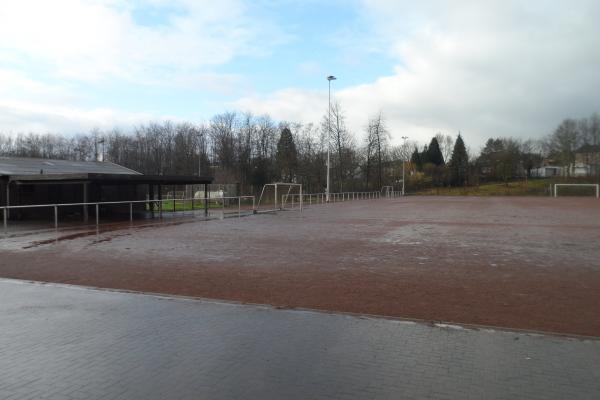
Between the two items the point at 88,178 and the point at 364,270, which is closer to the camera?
the point at 364,270

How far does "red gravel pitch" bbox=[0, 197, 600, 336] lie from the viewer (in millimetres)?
6557

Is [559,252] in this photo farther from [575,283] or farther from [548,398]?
[548,398]

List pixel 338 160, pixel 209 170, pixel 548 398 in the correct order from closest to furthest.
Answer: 1. pixel 548 398
2. pixel 338 160
3. pixel 209 170

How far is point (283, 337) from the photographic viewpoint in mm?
5242

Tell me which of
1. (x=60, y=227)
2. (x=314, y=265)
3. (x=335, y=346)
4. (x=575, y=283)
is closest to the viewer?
(x=335, y=346)

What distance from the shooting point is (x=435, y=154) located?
102 m

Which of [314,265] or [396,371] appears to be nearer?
[396,371]

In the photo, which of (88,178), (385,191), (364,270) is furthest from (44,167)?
(385,191)

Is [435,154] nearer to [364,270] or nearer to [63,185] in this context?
[63,185]

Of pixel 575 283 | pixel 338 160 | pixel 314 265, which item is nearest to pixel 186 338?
pixel 314 265

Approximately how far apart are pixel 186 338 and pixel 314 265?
4.90 meters

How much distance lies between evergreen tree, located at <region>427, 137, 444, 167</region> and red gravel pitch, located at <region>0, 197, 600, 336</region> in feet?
290

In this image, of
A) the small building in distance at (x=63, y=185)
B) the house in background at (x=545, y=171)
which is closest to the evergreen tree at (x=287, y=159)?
the small building in distance at (x=63, y=185)

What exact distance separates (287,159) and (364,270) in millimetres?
52111
